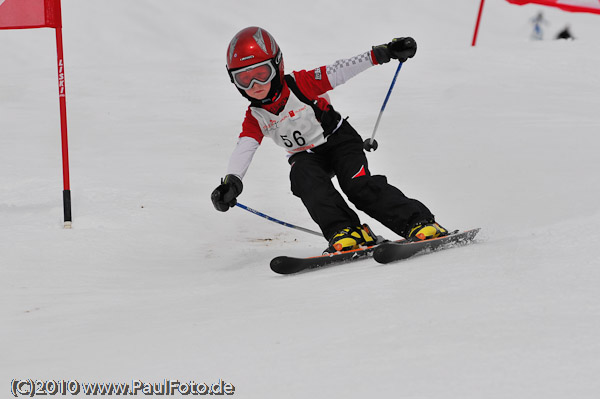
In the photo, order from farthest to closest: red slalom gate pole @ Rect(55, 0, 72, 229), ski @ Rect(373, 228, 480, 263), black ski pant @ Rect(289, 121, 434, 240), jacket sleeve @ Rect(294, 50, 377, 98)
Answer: red slalom gate pole @ Rect(55, 0, 72, 229), jacket sleeve @ Rect(294, 50, 377, 98), black ski pant @ Rect(289, 121, 434, 240), ski @ Rect(373, 228, 480, 263)

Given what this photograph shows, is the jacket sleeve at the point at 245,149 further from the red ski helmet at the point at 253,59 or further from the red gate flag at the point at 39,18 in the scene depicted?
the red gate flag at the point at 39,18

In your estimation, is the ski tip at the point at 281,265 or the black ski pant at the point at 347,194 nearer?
the ski tip at the point at 281,265

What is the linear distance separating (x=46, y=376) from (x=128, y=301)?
119 centimetres

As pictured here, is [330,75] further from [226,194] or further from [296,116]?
[226,194]

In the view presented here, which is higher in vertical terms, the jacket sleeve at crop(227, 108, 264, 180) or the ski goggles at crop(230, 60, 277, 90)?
the ski goggles at crop(230, 60, 277, 90)

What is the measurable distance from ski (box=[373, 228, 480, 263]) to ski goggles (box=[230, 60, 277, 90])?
1241mm

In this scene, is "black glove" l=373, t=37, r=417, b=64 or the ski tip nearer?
the ski tip

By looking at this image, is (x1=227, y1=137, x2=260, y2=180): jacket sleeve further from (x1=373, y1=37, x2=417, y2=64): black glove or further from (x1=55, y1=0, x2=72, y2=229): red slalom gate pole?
(x1=55, y1=0, x2=72, y2=229): red slalom gate pole

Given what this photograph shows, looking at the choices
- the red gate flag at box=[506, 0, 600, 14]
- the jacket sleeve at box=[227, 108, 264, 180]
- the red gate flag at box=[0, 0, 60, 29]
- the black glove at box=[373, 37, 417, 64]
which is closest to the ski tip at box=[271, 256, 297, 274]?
the jacket sleeve at box=[227, 108, 264, 180]

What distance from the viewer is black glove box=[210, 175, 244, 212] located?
13.4 feet

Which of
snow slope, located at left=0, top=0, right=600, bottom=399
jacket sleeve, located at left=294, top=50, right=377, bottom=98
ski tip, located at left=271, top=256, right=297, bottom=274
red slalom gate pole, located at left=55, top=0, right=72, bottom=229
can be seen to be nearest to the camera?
snow slope, located at left=0, top=0, right=600, bottom=399

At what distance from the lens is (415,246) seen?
353 centimetres

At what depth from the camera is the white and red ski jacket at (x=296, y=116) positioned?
4312 millimetres

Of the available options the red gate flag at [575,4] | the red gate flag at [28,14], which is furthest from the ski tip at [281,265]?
the red gate flag at [575,4]
